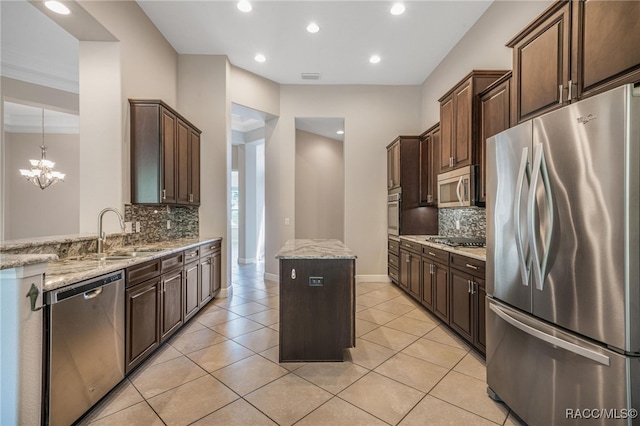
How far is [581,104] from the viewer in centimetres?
134

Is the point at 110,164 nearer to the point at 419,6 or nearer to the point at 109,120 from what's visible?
the point at 109,120

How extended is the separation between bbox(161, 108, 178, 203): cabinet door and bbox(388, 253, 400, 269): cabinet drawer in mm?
3608

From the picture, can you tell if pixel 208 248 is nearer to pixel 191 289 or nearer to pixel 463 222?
pixel 191 289

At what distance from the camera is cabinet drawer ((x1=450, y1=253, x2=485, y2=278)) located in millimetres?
2445

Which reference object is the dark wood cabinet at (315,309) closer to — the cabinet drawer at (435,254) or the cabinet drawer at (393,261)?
the cabinet drawer at (435,254)

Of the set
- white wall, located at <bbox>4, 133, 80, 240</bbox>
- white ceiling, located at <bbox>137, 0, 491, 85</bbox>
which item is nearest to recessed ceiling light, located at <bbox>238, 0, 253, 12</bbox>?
white ceiling, located at <bbox>137, 0, 491, 85</bbox>

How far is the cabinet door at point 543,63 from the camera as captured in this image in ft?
5.78

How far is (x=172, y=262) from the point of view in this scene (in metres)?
2.86

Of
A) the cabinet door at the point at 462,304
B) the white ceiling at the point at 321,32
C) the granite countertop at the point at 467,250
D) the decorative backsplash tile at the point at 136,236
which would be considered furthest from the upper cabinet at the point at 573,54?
the decorative backsplash tile at the point at 136,236

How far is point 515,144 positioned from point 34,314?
288 cm

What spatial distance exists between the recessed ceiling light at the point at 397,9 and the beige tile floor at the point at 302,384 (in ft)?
12.7

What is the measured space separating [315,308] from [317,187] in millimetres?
4385

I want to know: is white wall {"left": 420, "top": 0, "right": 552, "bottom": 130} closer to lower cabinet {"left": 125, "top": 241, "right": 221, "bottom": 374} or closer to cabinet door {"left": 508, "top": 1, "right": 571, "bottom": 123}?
cabinet door {"left": 508, "top": 1, "right": 571, "bottom": 123}

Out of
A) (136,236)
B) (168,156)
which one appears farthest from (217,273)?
(168,156)
